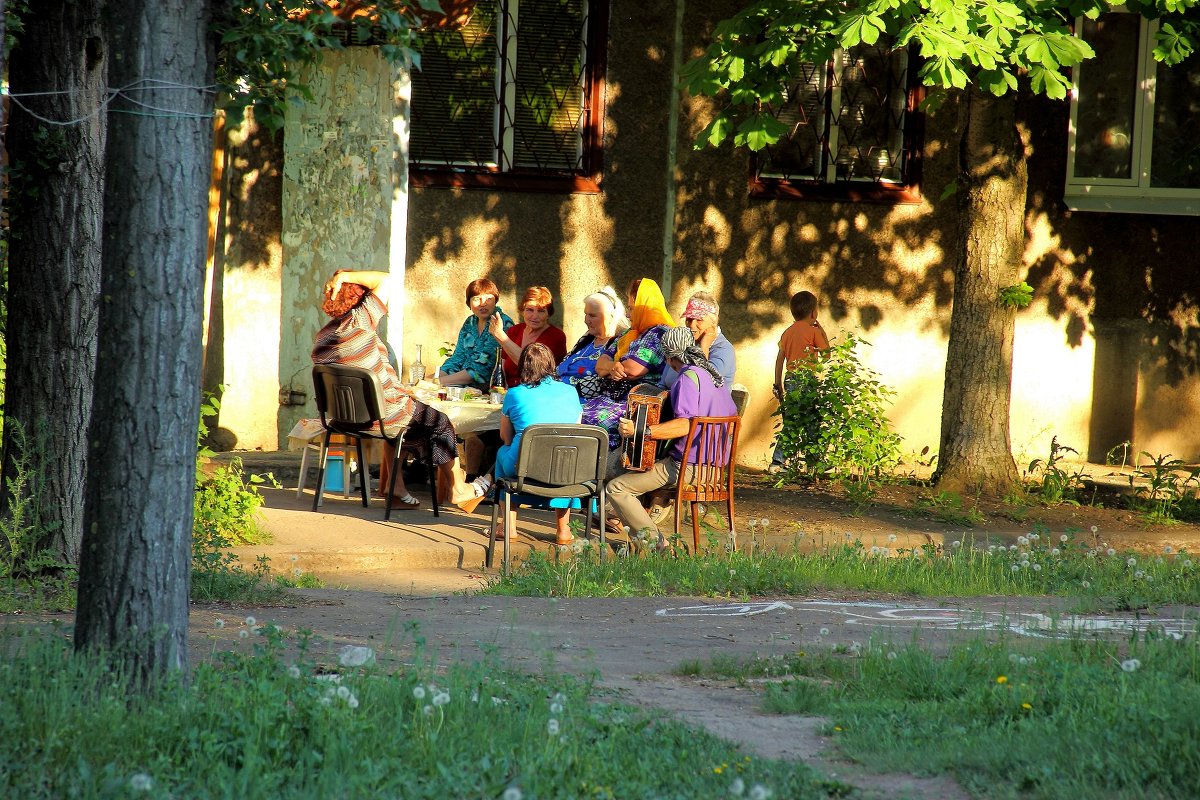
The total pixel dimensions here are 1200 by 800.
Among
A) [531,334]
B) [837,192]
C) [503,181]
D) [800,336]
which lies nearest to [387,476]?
[531,334]

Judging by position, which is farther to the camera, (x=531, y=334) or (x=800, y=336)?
(x=800, y=336)

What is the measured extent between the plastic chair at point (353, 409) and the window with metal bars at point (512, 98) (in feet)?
11.6

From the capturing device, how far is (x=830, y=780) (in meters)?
3.77

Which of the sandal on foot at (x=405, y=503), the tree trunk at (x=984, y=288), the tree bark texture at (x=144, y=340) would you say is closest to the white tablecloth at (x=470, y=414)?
the sandal on foot at (x=405, y=503)

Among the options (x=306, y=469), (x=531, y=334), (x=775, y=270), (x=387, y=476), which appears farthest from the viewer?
(x=775, y=270)

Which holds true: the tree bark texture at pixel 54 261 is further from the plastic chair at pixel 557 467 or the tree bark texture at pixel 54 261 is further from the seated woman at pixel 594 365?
the seated woman at pixel 594 365

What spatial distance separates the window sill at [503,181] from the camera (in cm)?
1241

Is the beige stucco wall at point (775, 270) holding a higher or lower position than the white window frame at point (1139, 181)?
lower

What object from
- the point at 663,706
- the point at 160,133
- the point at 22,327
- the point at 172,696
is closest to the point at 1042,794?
the point at 663,706

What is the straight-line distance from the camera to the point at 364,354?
950cm

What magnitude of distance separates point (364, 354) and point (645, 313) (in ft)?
6.49

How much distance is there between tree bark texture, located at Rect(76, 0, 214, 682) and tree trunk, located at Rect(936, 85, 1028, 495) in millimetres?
7910

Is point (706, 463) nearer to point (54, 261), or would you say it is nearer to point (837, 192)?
point (54, 261)

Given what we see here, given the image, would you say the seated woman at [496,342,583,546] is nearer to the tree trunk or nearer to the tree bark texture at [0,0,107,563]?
the tree bark texture at [0,0,107,563]
